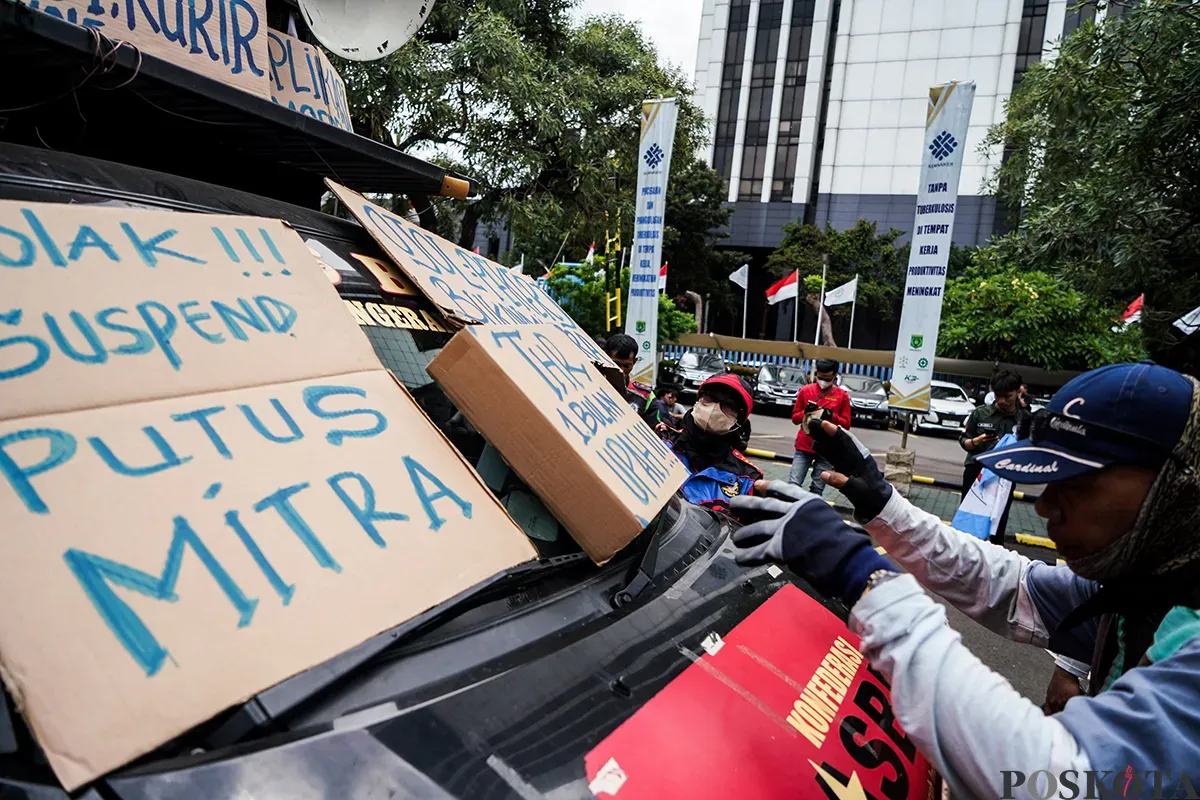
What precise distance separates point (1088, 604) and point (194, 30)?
2.75 m

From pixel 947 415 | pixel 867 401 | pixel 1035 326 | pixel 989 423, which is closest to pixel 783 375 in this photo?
pixel 867 401

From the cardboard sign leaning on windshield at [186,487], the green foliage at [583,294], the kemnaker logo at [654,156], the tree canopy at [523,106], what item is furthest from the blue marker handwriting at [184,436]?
the green foliage at [583,294]

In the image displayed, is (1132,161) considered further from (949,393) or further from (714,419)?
(949,393)

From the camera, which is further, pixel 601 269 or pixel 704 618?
pixel 601 269

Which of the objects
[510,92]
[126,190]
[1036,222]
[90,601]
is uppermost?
[510,92]

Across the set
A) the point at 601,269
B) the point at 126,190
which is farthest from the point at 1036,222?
the point at 126,190

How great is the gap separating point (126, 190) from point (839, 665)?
191 cm

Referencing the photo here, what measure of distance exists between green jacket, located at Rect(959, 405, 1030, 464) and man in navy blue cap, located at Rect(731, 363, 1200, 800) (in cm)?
521

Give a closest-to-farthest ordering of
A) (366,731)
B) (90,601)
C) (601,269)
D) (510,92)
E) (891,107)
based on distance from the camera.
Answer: (90,601)
(366,731)
(510,92)
(601,269)
(891,107)

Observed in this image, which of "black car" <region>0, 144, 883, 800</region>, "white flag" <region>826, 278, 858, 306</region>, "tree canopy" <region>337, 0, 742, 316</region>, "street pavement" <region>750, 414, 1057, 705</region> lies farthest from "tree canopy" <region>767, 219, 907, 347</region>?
"black car" <region>0, 144, 883, 800</region>

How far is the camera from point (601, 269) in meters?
14.3

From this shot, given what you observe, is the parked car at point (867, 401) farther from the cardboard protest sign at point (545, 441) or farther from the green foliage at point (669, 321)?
the cardboard protest sign at point (545, 441)

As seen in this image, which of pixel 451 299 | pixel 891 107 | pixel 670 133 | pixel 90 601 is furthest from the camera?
pixel 891 107

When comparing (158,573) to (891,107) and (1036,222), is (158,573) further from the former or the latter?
(891,107)
